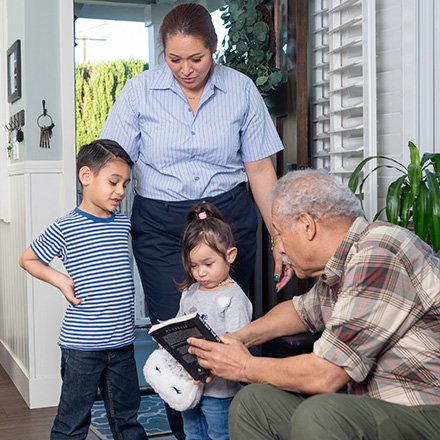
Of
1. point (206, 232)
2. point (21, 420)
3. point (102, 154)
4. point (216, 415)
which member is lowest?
point (21, 420)

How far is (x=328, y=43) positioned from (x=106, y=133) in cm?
131

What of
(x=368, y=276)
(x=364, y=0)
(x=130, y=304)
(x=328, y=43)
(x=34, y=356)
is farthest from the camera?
(x=34, y=356)

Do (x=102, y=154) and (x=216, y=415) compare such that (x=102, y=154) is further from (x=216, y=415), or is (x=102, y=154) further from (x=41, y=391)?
(x=41, y=391)

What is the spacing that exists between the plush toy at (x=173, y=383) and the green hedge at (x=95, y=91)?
203 centimetres

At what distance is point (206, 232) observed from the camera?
7.14 feet

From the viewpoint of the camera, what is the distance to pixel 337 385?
1.63 meters

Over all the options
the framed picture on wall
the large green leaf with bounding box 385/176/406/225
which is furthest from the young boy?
the framed picture on wall

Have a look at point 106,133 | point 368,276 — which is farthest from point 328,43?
point 368,276

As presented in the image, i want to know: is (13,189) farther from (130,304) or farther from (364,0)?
(364,0)

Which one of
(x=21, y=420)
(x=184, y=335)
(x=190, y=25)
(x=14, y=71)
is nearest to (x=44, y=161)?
(x=14, y=71)

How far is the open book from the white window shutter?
116 centimetres

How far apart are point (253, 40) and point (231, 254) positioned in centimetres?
151

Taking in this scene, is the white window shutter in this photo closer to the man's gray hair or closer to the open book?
the man's gray hair

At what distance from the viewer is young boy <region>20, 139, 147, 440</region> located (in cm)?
229
